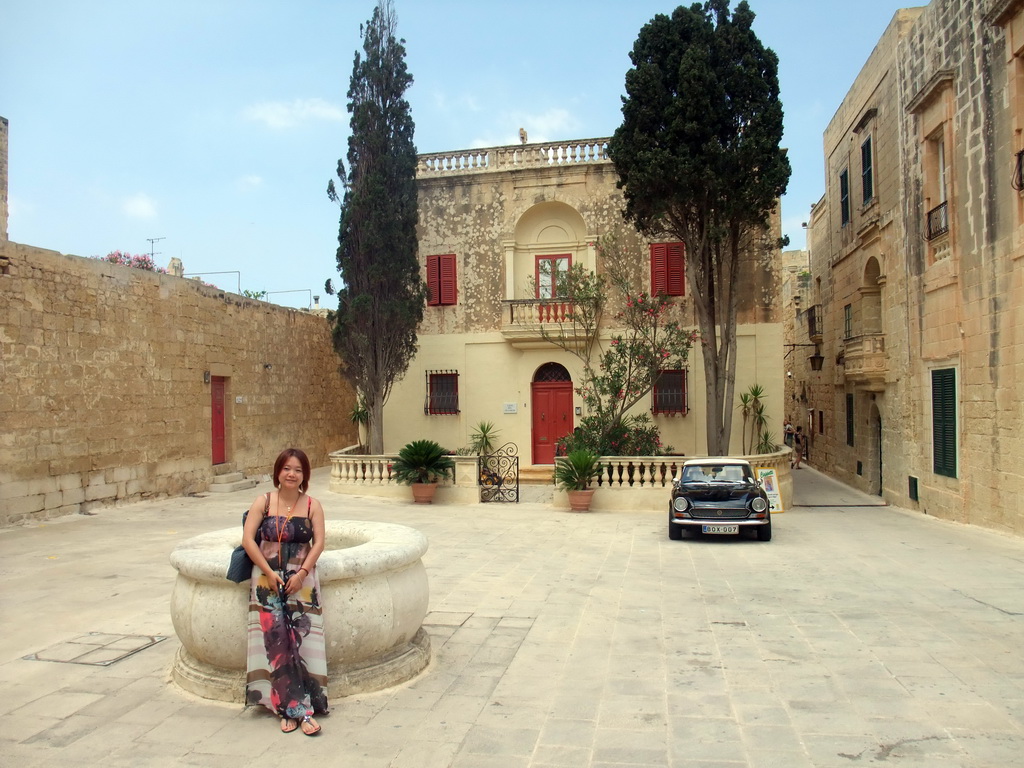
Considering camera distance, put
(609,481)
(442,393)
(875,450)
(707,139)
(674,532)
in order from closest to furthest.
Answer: (674,532), (609,481), (707,139), (875,450), (442,393)

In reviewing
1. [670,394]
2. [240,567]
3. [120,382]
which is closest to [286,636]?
[240,567]

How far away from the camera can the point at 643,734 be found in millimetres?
4184

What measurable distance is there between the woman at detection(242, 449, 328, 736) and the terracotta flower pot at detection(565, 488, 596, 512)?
10516 millimetres

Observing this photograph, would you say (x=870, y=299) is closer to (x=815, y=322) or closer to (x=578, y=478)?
(x=815, y=322)

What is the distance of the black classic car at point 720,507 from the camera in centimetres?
1116

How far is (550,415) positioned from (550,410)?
0.45 ft

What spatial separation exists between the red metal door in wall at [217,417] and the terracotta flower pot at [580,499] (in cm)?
845

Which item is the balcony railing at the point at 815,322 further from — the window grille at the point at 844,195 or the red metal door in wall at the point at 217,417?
the red metal door in wall at the point at 217,417

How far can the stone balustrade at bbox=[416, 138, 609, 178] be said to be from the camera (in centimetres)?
2086

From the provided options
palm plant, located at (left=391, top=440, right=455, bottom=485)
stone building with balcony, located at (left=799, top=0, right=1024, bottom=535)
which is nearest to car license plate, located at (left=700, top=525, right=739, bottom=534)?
stone building with balcony, located at (left=799, top=0, right=1024, bottom=535)

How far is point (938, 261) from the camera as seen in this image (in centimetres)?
1383

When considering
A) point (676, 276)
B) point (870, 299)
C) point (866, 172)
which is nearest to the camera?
point (866, 172)

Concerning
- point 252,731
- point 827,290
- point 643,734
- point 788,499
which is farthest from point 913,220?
point 252,731

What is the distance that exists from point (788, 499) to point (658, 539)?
5258mm
